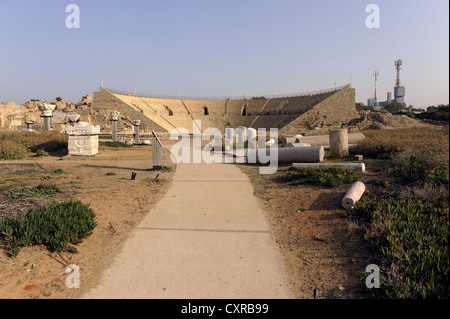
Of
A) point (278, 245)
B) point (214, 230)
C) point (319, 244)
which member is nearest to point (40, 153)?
point (214, 230)

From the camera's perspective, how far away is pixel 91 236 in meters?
5.12

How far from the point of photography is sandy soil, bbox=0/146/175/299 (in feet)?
11.9

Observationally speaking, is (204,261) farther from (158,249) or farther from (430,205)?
(430,205)

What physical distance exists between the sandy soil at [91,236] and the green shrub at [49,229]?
0.12 m

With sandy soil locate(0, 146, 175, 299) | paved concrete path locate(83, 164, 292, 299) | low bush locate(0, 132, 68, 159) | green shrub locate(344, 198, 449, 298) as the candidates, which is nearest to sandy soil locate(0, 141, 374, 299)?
sandy soil locate(0, 146, 175, 299)

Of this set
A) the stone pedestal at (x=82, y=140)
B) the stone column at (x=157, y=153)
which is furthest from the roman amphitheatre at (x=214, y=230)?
the stone pedestal at (x=82, y=140)

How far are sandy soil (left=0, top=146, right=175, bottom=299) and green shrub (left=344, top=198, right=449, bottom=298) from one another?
13.2ft

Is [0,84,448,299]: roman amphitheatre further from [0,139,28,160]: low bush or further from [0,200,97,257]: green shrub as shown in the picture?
[0,139,28,160]: low bush

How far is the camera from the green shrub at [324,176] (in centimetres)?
784

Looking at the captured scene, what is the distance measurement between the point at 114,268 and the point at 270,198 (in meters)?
4.67

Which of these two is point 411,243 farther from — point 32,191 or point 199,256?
point 32,191

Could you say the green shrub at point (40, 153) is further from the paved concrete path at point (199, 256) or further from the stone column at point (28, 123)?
the stone column at point (28, 123)

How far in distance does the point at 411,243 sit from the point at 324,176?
4.32 m
